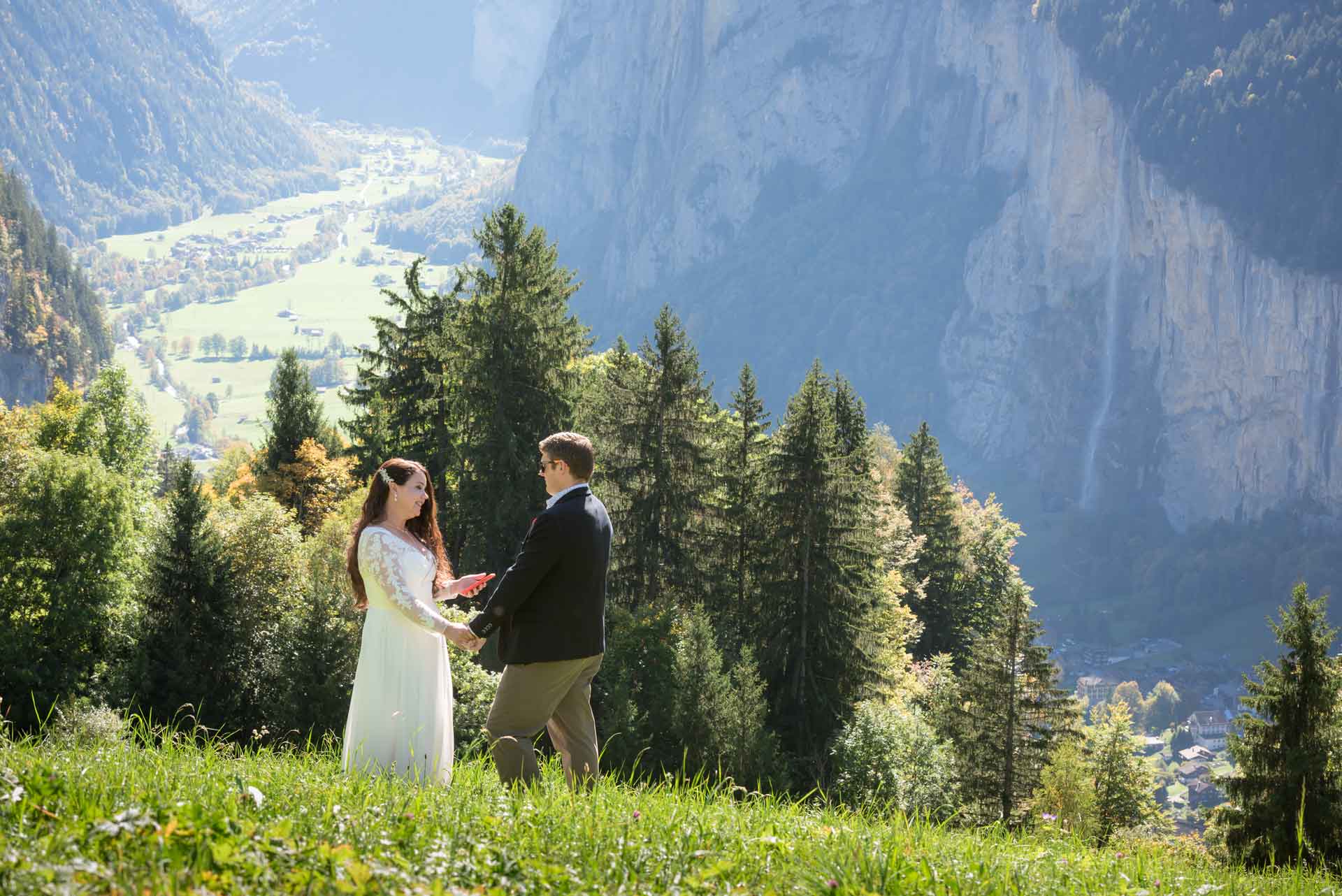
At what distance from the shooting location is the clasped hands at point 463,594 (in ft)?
16.5

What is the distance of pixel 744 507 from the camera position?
96.0ft

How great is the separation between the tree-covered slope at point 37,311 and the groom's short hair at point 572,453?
385 feet

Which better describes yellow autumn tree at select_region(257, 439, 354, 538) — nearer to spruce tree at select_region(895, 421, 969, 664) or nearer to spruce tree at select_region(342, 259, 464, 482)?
spruce tree at select_region(342, 259, 464, 482)

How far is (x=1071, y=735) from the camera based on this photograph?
28.2 m

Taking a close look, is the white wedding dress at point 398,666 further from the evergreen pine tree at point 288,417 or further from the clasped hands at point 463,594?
the evergreen pine tree at point 288,417

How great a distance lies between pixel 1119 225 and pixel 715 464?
5609 inches

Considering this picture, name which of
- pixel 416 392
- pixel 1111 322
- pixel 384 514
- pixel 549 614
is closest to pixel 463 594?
pixel 384 514

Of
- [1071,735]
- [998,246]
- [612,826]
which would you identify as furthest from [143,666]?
[998,246]

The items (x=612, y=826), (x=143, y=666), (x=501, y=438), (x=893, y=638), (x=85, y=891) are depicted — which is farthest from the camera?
(x=893, y=638)

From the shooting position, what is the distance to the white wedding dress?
5207 mm

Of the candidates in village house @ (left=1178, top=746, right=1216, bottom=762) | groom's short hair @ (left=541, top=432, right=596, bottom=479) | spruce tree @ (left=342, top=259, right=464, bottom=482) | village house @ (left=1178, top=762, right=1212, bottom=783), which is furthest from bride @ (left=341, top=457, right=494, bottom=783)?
village house @ (left=1178, top=746, right=1216, bottom=762)

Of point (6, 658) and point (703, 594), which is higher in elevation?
point (703, 594)

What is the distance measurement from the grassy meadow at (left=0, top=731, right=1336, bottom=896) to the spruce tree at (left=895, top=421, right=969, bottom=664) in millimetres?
38091

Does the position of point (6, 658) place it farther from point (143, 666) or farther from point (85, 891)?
point (85, 891)
